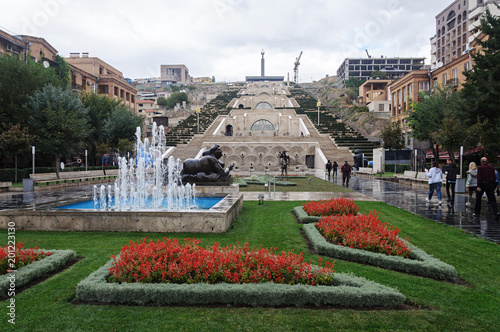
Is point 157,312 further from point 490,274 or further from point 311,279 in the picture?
point 490,274

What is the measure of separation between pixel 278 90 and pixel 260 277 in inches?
3513

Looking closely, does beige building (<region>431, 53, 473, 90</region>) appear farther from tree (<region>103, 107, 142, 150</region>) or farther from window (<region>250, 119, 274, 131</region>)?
tree (<region>103, 107, 142, 150</region>)

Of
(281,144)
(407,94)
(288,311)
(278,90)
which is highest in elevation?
(278,90)

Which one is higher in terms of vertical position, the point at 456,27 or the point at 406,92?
the point at 456,27

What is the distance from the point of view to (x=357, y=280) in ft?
13.5

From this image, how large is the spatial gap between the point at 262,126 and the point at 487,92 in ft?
142

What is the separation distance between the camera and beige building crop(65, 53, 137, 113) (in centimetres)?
5012

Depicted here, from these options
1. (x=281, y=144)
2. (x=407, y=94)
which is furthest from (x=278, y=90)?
(x=281, y=144)

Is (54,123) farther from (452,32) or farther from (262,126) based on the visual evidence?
(452,32)

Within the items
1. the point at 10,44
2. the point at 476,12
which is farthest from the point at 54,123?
the point at 476,12

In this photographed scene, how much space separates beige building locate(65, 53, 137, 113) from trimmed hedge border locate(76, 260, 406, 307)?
4794 centimetres

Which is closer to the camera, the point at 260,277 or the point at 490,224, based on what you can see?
the point at 260,277

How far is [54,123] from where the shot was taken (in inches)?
845

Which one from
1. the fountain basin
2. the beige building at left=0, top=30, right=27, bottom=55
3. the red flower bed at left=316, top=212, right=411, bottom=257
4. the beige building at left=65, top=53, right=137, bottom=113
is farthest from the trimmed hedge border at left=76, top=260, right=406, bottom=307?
the beige building at left=65, top=53, right=137, bottom=113
